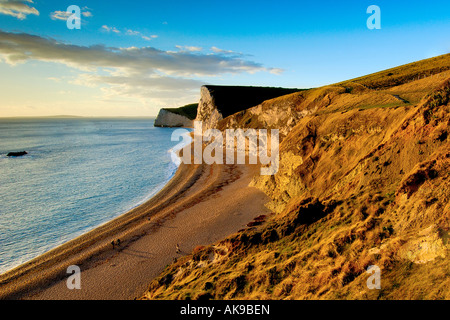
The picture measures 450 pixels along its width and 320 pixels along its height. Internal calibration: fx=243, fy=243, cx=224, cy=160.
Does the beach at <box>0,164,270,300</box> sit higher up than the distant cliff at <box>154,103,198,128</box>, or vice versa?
the distant cliff at <box>154,103,198,128</box>

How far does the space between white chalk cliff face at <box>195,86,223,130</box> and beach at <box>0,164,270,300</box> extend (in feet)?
182

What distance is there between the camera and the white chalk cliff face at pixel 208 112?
275ft

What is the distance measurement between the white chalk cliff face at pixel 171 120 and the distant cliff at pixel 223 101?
56176mm

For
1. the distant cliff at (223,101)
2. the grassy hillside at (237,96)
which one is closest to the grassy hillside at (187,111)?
the grassy hillside at (237,96)

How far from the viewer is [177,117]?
15825cm

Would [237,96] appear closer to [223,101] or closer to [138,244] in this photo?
[223,101]

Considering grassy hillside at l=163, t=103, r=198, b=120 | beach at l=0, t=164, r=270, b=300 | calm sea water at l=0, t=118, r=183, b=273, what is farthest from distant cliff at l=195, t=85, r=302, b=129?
grassy hillside at l=163, t=103, r=198, b=120

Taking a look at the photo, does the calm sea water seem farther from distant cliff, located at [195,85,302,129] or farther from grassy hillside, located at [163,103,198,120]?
grassy hillside, located at [163,103,198,120]

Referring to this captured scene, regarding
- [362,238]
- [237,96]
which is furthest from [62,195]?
[237,96]

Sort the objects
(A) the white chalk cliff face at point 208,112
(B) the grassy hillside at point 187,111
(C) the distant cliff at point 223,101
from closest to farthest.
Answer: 1. (A) the white chalk cliff face at point 208,112
2. (C) the distant cliff at point 223,101
3. (B) the grassy hillside at point 187,111

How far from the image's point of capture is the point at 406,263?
7.58 meters

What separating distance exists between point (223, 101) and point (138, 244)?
244 feet

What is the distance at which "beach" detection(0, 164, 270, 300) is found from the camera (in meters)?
15.0

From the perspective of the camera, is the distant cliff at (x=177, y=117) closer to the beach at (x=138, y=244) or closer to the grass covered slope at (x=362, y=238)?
the beach at (x=138, y=244)
